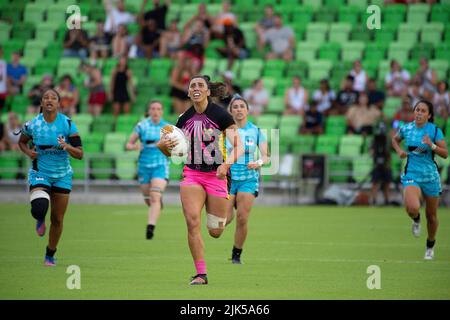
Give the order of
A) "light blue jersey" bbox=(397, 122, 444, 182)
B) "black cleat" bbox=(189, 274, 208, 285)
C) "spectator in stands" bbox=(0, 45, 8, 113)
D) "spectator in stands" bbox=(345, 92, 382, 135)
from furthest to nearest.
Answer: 1. "spectator in stands" bbox=(0, 45, 8, 113)
2. "spectator in stands" bbox=(345, 92, 382, 135)
3. "light blue jersey" bbox=(397, 122, 444, 182)
4. "black cleat" bbox=(189, 274, 208, 285)

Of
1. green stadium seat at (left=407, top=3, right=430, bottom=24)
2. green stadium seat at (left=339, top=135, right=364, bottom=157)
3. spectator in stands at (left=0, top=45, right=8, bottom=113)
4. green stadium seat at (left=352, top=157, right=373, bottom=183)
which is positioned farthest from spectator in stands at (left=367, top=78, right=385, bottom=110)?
spectator in stands at (left=0, top=45, right=8, bottom=113)

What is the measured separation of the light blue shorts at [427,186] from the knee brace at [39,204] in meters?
5.67

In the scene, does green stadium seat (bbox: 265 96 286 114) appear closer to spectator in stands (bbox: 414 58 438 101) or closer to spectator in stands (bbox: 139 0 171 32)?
spectator in stands (bbox: 414 58 438 101)

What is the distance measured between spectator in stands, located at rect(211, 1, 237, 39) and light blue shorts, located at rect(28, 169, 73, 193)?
16782 mm

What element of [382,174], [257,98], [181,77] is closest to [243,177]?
[382,174]

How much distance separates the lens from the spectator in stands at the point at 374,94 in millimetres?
28547

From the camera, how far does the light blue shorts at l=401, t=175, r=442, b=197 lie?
53.0 feet

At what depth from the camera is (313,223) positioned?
23.2m

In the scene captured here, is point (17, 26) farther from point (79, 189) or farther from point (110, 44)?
point (79, 189)

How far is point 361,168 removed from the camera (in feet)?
93.1

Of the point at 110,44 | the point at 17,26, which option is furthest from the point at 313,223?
the point at 17,26

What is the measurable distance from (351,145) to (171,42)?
6702 mm

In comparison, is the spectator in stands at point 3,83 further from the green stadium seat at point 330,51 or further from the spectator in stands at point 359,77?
the spectator in stands at point 359,77
